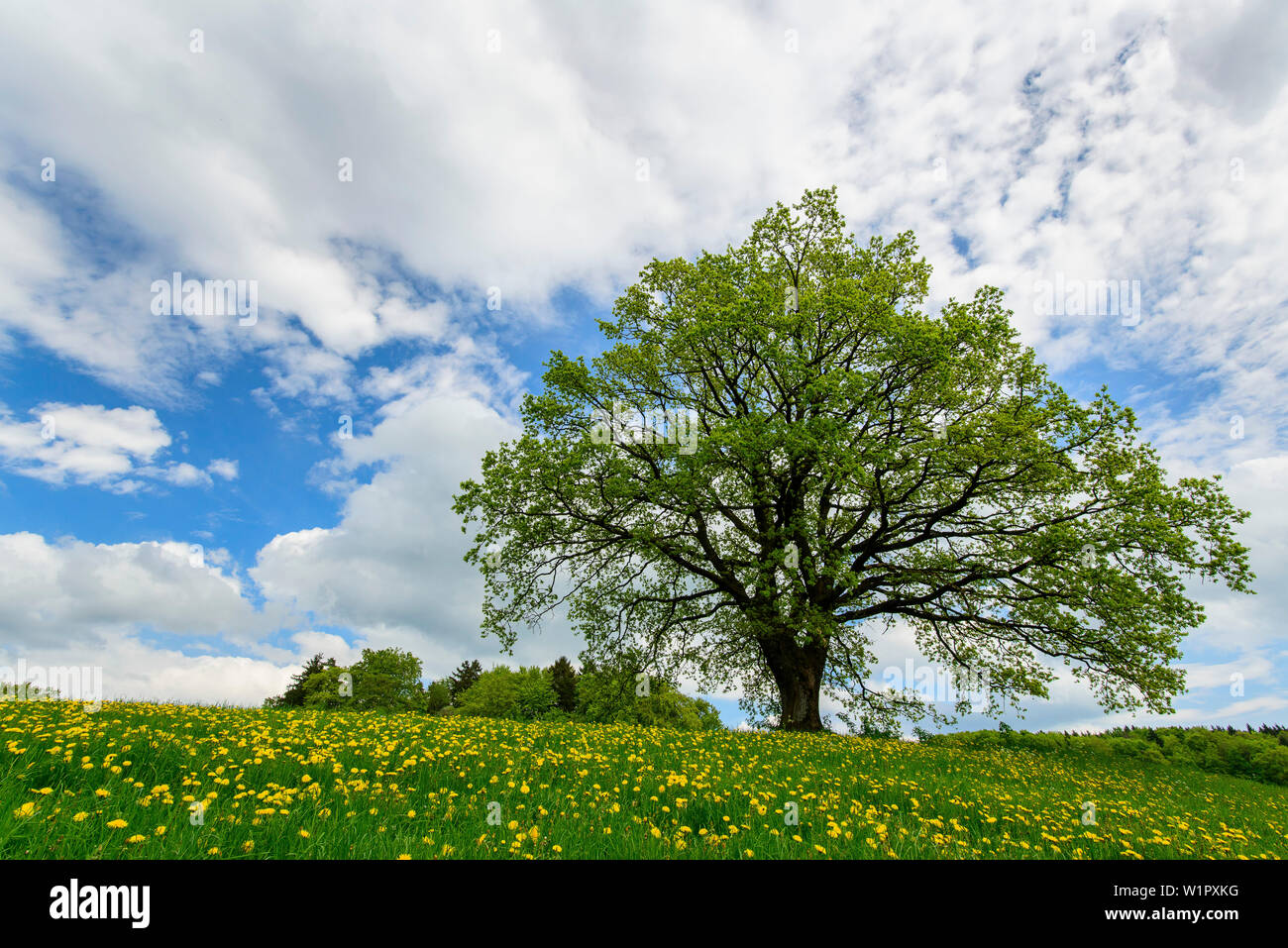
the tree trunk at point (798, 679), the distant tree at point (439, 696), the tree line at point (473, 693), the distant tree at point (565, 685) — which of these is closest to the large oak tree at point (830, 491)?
the tree trunk at point (798, 679)

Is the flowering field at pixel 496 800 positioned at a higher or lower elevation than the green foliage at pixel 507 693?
higher

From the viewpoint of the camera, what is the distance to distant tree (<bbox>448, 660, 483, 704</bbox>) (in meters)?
87.7

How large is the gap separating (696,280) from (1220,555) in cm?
1668

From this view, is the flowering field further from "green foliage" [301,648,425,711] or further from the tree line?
"green foliage" [301,648,425,711]

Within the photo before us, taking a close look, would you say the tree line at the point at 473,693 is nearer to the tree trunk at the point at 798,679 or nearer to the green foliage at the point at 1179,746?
the tree trunk at the point at 798,679

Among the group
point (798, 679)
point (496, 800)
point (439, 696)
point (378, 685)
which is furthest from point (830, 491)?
point (439, 696)

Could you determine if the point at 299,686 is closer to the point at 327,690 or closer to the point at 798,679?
the point at 327,690

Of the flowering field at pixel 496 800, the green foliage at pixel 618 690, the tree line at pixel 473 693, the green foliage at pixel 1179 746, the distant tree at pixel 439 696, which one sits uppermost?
the flowering field at pixel 496 800

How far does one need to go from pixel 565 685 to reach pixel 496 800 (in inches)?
2973

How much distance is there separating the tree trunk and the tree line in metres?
7.85

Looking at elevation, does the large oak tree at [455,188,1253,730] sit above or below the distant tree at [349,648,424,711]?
above

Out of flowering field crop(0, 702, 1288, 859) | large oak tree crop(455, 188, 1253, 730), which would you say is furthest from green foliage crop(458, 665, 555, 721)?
flowering field crop(0, 702, 1288, 859)

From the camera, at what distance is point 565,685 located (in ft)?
257

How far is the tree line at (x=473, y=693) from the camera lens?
42.6m
